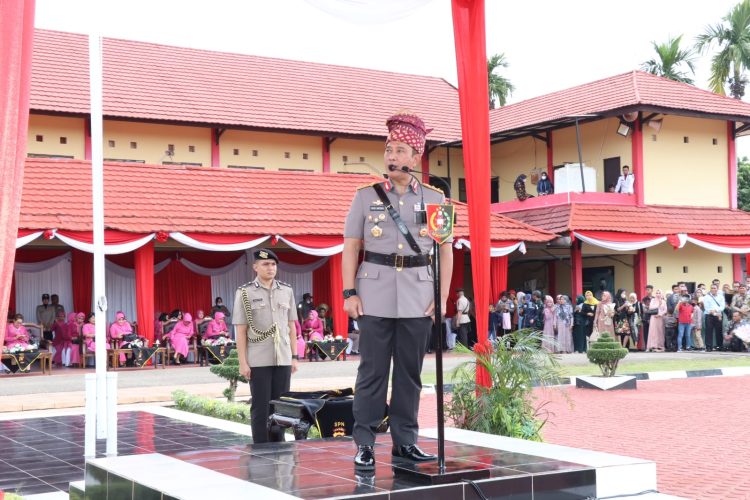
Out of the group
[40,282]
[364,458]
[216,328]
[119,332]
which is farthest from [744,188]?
[364,458]

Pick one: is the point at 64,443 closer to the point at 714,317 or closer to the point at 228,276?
the point at 228,276

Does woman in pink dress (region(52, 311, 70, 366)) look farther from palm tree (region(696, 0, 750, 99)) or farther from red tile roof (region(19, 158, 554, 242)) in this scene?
palm tree (region(696, 0, 750, 99))

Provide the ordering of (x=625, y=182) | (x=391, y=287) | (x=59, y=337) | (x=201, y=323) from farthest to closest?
(x=625, y=182)
(x=201, y=323)
(x=59, y=337)
(x=391, y=287)

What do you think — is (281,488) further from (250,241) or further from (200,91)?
(200,91)

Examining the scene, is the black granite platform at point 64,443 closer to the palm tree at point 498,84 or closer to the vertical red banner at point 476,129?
the vertical red banner at point 476,129

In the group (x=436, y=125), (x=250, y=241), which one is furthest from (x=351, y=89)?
(x=250, y=241)

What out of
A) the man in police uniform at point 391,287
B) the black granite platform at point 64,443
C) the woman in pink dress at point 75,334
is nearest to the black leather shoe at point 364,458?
the man in police uniform at point 391,287

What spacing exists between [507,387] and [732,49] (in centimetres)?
3370

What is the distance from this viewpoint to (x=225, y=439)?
364 inches

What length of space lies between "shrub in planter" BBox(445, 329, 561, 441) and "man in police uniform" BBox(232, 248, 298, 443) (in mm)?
1457

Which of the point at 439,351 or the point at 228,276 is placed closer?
the point at 439,351

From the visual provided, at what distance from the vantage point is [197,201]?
21.8m

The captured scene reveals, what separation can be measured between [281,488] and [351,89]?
2528 cm

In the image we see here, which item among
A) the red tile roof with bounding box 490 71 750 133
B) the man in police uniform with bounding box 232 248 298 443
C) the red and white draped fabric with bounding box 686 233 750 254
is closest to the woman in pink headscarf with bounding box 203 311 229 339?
the red tile roof with bounding box 490 71 750 133
